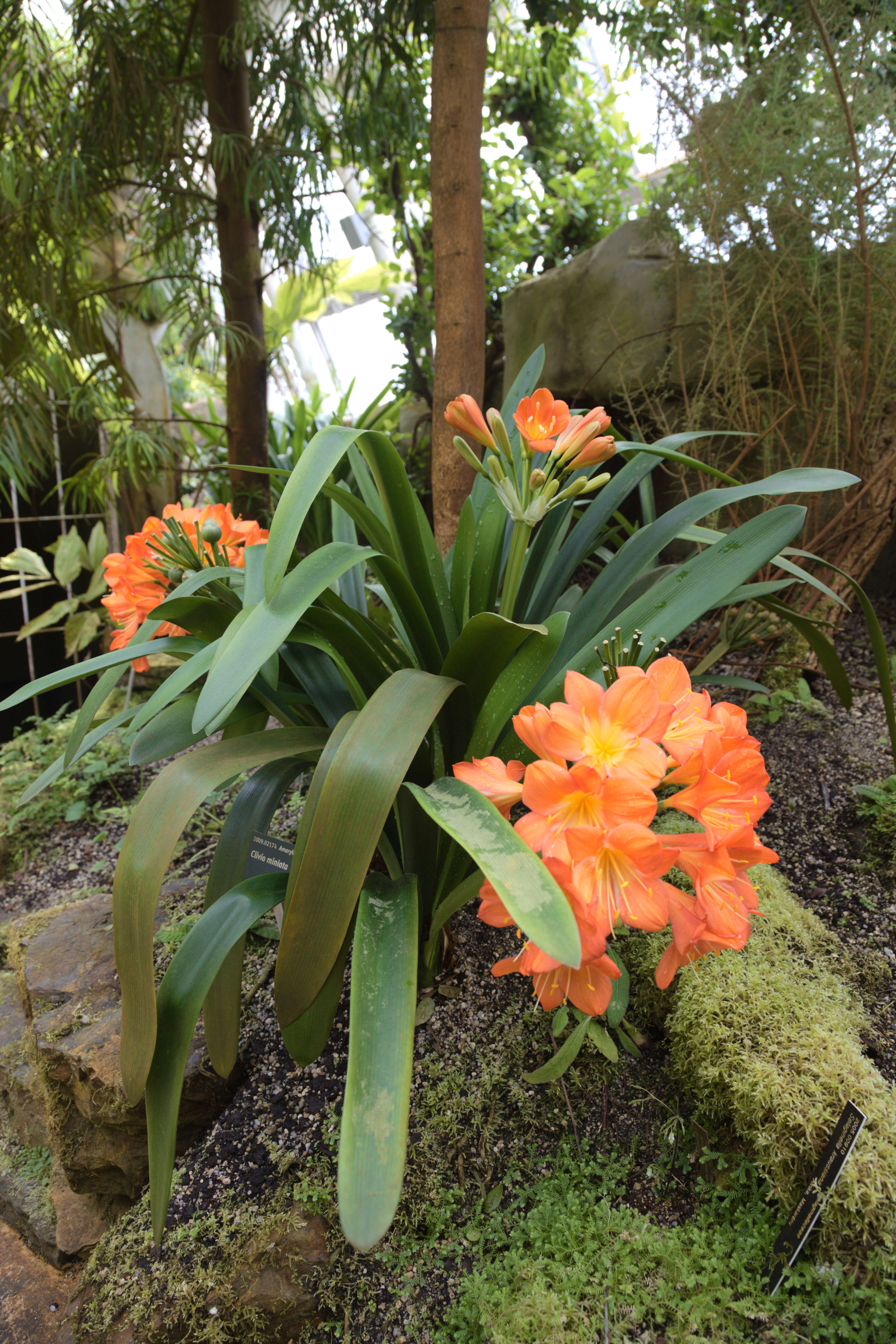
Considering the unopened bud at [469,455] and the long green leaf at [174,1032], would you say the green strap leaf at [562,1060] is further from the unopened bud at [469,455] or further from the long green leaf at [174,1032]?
the unopened bud at [469,455]

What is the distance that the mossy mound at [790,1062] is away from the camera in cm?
72

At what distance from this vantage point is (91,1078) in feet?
3.51

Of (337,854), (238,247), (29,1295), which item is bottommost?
(29,1295)

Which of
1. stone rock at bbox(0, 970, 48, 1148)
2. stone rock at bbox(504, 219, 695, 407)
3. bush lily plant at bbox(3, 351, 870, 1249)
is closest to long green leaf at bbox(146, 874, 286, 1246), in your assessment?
bush lily plant at bbox(3, 351, 870, 1249)

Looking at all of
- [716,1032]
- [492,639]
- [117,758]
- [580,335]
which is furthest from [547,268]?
[716,1032]

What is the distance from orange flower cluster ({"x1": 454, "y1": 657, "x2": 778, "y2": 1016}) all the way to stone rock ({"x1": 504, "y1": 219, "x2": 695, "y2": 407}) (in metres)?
1.75

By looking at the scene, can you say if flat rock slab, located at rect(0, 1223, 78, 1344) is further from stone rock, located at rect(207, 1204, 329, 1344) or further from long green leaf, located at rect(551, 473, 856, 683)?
long green leaf, located at rect(551, 473, 856, 683)

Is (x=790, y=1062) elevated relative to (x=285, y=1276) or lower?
elevated

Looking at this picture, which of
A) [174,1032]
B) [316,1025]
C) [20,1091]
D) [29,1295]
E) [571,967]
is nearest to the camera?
[571,967]

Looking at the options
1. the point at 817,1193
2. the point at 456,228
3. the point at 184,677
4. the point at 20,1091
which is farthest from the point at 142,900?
the point at 456,228

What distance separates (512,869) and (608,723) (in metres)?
0.15

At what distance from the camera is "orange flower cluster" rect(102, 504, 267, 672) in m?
1.01

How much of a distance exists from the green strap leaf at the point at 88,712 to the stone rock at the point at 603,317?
66.1 inches

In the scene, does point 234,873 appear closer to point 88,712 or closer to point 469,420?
point 88,712
